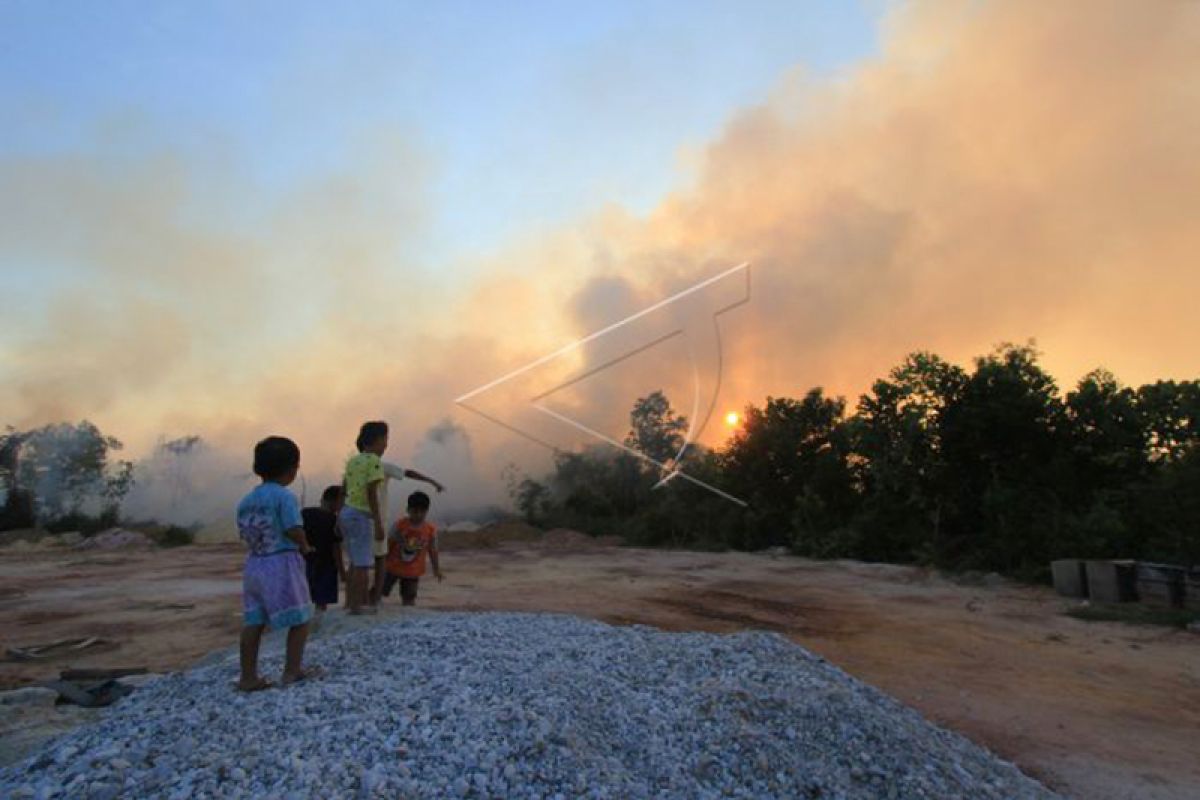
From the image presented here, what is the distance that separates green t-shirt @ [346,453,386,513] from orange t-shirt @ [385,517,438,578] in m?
1.49

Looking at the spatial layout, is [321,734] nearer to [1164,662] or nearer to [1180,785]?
[1180,785]

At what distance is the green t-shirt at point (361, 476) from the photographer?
20.0 ft

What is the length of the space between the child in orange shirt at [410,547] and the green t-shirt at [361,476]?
1.34 metres

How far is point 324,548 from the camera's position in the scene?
687 cm

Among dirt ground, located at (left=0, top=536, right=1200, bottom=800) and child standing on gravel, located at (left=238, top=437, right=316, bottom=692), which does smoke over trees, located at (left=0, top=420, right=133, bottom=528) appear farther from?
child standing on gravel, located at (left=238, top=437, right=316, bottom=692)

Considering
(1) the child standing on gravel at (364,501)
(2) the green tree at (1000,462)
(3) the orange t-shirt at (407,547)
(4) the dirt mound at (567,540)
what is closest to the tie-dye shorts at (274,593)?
(1) the child standing on gravel at (364,501)

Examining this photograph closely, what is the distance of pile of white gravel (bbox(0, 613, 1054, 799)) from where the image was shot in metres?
2.85

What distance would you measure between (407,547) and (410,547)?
0.03 meters

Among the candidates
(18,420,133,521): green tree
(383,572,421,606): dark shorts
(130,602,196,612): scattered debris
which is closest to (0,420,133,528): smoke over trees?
(18,420,133,521): green tree

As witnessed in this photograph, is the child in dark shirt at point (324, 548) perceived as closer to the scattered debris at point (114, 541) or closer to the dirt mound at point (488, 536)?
the dirt mound at point (488, 536)

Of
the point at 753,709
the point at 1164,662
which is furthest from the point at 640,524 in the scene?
the point at 753,709

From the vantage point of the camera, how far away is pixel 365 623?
19.8ft

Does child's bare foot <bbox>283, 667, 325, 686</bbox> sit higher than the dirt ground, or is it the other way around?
child's bare foot <bbox>283, 667, 325, 686</bbox>

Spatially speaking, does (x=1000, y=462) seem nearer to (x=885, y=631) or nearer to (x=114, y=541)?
(x=885, y=631)
